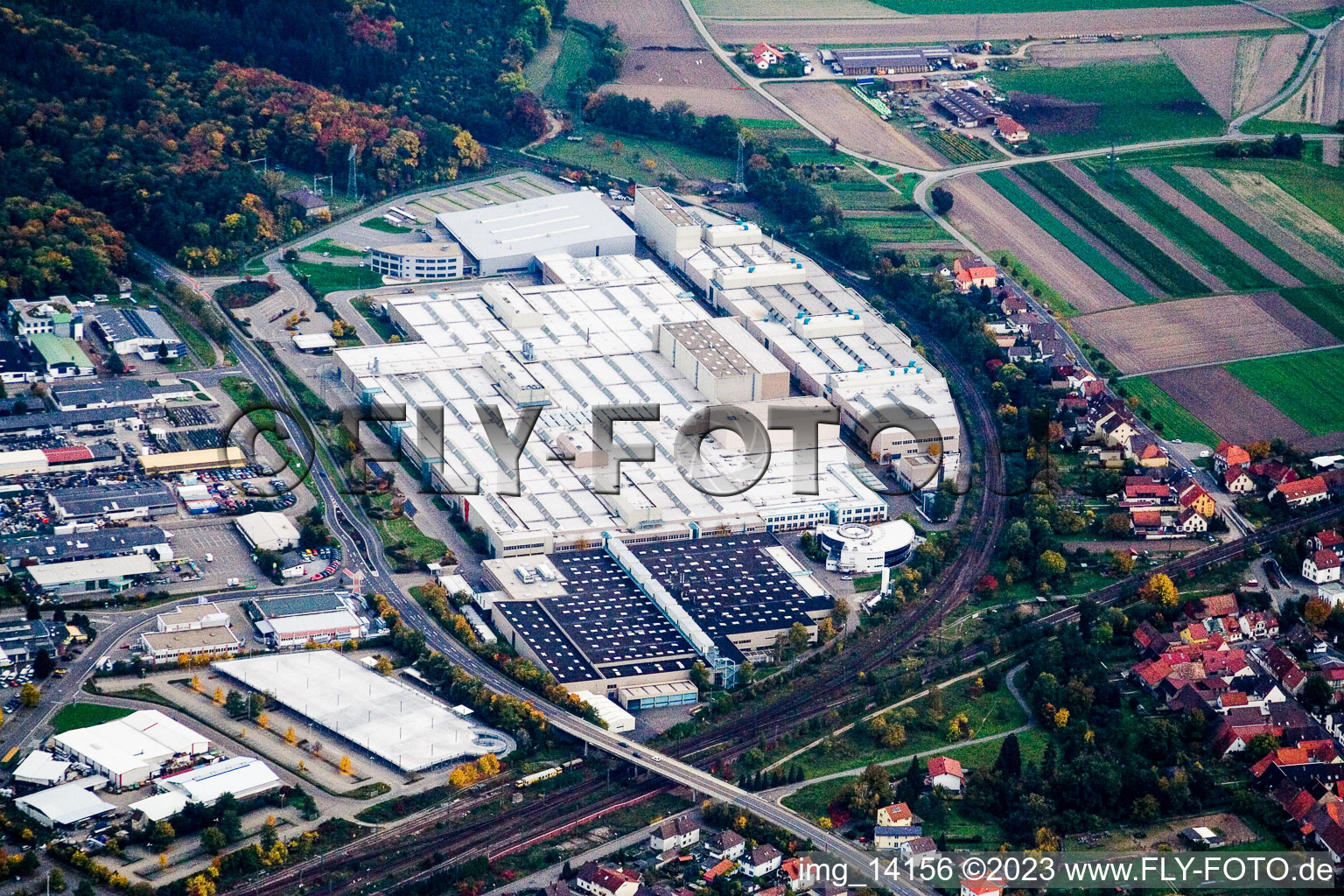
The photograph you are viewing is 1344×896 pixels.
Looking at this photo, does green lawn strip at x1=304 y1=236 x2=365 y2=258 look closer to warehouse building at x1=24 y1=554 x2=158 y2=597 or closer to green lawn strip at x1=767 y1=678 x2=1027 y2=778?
warehouse building at x1=24 y1=554 x2=158 y2=597

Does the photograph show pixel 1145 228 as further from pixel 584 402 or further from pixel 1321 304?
pixel 584 402

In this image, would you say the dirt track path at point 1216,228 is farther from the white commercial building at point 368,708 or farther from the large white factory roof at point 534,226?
the white commercial building at point 368,708

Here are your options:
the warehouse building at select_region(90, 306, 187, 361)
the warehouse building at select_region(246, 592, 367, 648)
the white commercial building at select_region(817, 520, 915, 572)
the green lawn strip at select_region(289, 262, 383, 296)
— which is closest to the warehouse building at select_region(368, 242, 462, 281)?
the green lawn strip at select_region(289, 262, 383, 296)

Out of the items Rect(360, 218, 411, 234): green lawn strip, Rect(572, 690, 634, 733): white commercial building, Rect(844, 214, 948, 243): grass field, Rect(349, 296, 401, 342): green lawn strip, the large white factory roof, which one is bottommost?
Rect(572, 690, 634, 733): white commercial building

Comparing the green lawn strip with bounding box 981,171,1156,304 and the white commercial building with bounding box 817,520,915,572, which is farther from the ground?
the green lawn strip with bounding box 981,171,1156,304

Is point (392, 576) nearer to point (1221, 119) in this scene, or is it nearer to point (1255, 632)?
point (1255, 632)

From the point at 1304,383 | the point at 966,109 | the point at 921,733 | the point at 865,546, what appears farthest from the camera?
the point at 966,109

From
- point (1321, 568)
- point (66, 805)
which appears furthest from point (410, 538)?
point (1321, 568)
